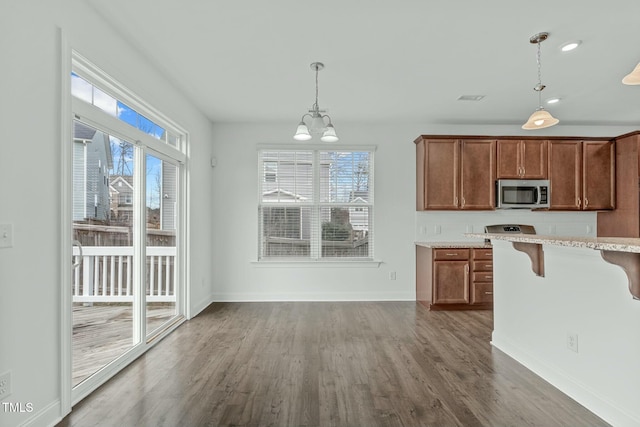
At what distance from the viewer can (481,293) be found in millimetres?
4516

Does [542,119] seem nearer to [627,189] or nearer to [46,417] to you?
[627,189]

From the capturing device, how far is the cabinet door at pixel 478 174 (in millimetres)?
4719

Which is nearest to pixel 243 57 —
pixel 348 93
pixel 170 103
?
pixel 170 103

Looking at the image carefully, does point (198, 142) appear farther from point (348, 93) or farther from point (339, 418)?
point (339, 418)

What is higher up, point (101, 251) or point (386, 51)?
point (386, 51)

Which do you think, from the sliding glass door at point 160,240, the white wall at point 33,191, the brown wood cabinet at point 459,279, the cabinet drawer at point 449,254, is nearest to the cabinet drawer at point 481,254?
the brown wood cabinet at point 459,279

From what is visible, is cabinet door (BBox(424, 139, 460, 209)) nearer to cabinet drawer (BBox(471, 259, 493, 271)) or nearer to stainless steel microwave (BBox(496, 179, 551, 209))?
stainless steel microwave (BBox(496, 179, 551, 209))

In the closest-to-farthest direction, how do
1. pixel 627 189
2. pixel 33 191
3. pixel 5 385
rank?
pixel 5 385 < pixel 33 191 < pixel 627 189

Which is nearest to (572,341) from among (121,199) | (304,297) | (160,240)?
(304,297)

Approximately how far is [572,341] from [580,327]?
136 mm

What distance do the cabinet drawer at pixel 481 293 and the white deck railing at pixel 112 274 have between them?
383 cm

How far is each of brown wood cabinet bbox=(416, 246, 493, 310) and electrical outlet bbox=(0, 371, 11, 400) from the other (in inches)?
162

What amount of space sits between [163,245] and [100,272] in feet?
3.58

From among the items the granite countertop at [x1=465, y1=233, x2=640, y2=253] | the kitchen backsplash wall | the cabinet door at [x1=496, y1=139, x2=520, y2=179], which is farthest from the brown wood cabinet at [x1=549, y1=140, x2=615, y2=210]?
the granite countertop at [x1=465, y1=233, x2=640, y2=253]
